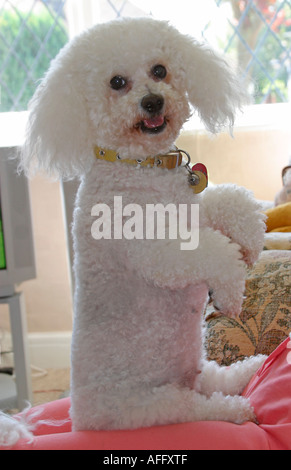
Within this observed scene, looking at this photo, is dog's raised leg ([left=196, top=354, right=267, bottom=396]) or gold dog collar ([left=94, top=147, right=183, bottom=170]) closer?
gold dog collar ([left=94, top=147, right=183, bottom=170])

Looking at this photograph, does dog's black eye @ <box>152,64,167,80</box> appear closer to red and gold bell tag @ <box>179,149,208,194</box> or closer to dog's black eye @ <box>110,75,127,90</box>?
dog's black eye @ <box>110,75,127,90</box>

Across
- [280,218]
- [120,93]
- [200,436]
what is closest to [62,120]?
[120,93]

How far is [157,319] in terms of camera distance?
86cm

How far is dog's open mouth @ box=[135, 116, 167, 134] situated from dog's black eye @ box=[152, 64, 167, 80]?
3.1 inches

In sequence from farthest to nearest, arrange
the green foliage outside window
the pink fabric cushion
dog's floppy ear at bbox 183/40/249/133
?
the green foliage outside window, dog's floppy ear at bbox 183/40/249/133, the pink fabric cushion

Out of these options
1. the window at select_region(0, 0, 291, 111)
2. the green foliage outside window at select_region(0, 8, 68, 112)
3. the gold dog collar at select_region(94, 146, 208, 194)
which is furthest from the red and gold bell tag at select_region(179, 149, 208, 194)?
the green foliage outside window at select_region(0, 8, 68, 112)

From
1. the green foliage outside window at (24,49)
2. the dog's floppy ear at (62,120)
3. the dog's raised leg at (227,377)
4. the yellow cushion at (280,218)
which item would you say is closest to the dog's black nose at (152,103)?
the dog's floppy ear at (62,120)

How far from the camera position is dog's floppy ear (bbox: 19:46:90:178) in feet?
2.81

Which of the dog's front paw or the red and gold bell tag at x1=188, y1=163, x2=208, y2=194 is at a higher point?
the red and gold bell tag at x1=188, y1=163, x2=208, y2=194

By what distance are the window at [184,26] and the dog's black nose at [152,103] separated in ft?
6.17

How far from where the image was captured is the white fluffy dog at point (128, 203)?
833 millimetres

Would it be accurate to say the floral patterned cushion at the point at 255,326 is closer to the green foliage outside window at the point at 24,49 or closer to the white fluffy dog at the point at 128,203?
the white fluffy dog at the point at 128,203
